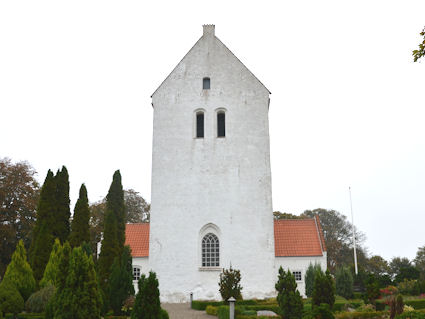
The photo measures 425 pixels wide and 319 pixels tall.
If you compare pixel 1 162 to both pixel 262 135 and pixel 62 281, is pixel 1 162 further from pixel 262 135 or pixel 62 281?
pixel 62 281

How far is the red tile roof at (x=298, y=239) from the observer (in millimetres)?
24797

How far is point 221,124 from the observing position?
2333 centimetres

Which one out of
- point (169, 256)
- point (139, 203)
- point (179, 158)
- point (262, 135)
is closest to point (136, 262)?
point (169, 256)

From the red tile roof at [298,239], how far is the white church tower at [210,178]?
11.0ft

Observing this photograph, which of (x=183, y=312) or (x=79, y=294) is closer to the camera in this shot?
(x=79, y=294)

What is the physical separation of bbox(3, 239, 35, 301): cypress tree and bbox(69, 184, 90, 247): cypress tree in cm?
256

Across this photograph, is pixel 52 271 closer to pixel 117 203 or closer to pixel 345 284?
pixel 117 203

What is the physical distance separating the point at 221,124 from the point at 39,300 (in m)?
11.7

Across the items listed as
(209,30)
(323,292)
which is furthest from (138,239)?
(323,292)

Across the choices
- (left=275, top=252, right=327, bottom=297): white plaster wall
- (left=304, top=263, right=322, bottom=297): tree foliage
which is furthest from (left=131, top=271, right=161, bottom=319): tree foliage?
(left=275, top=252, right=327, bottom=297): white plaster wall

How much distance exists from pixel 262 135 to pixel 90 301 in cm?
1338

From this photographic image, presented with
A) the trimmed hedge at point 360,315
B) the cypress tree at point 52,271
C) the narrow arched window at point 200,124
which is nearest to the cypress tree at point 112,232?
the cypress tree at point 52,271

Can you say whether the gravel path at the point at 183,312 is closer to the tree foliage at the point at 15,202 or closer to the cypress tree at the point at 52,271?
the cypress tree at the point at 52,271

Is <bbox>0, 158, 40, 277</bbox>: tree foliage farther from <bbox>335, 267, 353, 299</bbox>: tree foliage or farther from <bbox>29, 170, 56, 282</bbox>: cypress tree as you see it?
<bbox>335, 267, 353, 299</bbox>: tree foliage
